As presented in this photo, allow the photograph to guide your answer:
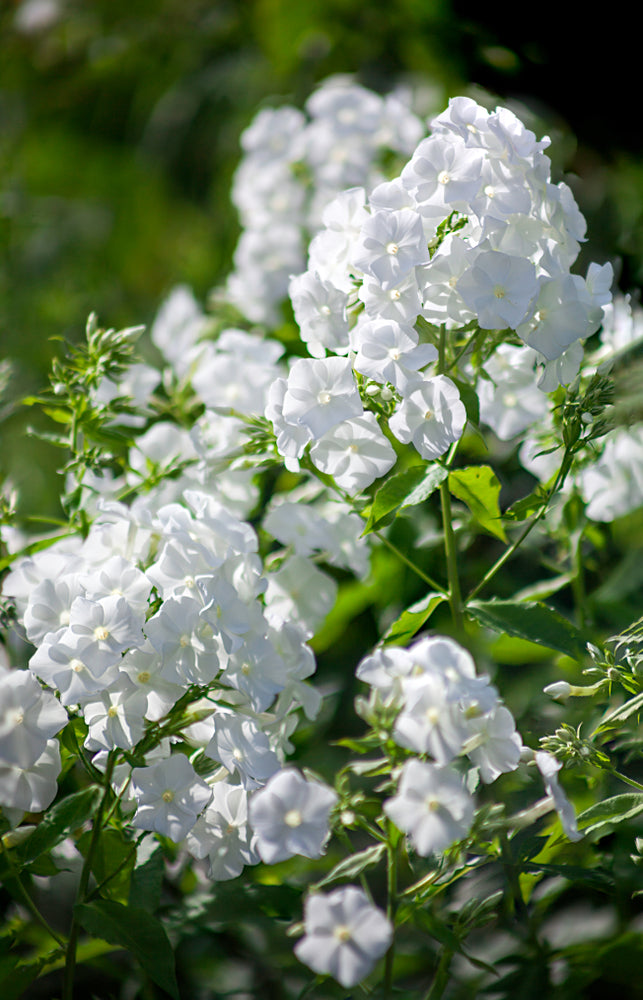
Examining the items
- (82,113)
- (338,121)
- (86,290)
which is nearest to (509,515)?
(338,121)

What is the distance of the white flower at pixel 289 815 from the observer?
56 cm

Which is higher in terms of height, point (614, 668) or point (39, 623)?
point (39, 623)

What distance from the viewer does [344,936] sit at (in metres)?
0.53

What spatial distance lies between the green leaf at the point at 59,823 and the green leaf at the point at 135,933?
0.18ft

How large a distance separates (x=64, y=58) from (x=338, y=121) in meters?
1.33

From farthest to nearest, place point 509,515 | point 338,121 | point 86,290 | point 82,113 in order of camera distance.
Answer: point 82,113 < point 86,290 < point 338,121 < point 509,515

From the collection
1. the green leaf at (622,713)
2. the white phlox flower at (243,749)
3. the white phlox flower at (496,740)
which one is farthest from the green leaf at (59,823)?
the green leaf at (622,713)

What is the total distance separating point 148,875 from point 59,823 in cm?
10

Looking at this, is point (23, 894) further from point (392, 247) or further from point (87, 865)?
point (392, 247)

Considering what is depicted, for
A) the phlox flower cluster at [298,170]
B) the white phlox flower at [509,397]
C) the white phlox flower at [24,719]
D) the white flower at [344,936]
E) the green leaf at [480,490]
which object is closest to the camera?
the white flower at [344,936]

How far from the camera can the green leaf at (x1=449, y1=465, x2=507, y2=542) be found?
733 millimetres

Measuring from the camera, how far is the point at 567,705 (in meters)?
0.85

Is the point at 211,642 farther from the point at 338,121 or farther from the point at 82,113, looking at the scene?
the point at 82,113

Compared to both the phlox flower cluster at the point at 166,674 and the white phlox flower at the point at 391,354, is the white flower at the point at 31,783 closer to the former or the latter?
the phlox flower cluster at the point at 166,674
